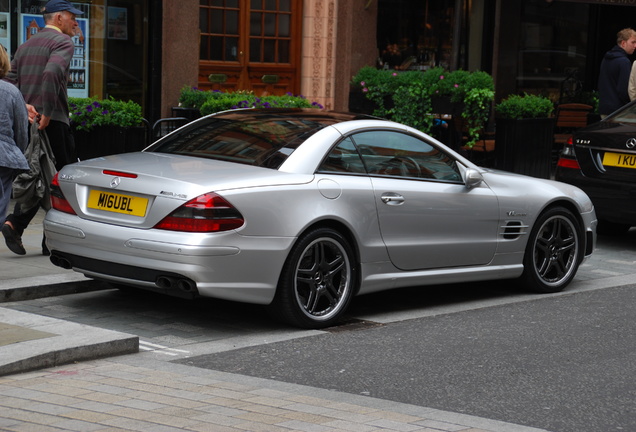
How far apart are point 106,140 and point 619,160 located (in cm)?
531

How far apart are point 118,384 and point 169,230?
52.2 inches

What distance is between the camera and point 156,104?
1464cm

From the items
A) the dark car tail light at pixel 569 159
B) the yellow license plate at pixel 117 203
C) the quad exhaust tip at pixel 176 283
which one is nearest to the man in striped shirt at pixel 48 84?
the yellow license plate at pixel 117 203

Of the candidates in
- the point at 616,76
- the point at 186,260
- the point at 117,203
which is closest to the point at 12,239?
the point at 117,203

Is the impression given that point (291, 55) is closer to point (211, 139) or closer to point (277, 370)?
point (211, 139)

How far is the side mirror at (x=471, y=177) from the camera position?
27.5ft

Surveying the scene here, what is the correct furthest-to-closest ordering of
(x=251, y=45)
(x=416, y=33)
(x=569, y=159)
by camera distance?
(x=416, y=33) → (x=251, y=45) → (x=569, y=159)

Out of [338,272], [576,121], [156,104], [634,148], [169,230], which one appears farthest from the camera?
[576,121]

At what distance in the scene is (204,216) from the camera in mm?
6902

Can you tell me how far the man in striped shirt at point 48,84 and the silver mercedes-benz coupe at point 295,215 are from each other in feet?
4.41

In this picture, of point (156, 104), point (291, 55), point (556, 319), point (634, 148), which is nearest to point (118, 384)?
point (556, 319)

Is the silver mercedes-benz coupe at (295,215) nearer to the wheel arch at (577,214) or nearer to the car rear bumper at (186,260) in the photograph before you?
the car rear bumper at (186,260)

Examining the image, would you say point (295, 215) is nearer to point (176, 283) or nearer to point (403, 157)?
point (176, 283)

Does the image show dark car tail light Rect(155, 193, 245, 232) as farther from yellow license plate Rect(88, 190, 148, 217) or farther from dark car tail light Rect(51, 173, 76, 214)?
dark car tail light Rect(51, 173, 76, 214)
